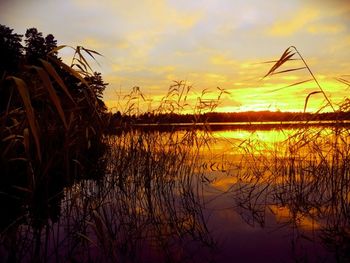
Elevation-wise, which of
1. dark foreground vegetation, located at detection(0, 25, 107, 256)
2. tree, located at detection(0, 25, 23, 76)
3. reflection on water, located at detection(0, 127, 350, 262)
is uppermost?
tree, located at detection(0, 25, 23, 76)

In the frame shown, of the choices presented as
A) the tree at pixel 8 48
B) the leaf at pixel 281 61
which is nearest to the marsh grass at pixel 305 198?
the leaf at pixel 281 61

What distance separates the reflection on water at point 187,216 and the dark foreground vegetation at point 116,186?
0.02 meters

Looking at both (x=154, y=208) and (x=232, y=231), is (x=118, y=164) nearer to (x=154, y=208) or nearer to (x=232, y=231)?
(x=154, y=208)

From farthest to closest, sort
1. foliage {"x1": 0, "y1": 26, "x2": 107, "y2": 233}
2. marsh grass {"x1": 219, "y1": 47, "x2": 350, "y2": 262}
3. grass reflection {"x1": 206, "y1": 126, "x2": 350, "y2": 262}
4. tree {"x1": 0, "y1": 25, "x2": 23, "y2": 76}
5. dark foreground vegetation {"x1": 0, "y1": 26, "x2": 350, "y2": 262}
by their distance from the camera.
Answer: tree {"x1": 0, "y1": 25, "x2": 23, "y2": 76} < grass reflection {"x1": 206, "y1": 126, "x2": 350, "y2": 262} < marsh grass {"x1": 219, "y1": 47, "x2": 350, "y2": 262} < dark foreground vegetation {"x1": 0, "y1": 26, "x2": 350, "y2": 262} < foliage {"x1": 0, "y1": 26, "x2": 107, "y2": 233}

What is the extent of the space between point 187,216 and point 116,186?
64.5 inches

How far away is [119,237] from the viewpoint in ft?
11.2

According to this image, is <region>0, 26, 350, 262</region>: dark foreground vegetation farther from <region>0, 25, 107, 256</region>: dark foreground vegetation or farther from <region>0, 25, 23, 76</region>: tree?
<region>0, 25, 23, 76</region>: tree

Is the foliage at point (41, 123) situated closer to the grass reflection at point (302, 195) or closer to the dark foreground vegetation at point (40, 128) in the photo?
the dark foreground vegetation at point (40, 128)

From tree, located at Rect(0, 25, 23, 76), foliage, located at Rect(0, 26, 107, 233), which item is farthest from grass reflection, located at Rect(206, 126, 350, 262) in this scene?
tree, located at Rect(0, 25, 23, 76)

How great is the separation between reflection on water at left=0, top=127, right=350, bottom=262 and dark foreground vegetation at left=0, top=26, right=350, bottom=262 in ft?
0.05

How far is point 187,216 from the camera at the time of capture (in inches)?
160

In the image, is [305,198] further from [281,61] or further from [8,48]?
[8,48]

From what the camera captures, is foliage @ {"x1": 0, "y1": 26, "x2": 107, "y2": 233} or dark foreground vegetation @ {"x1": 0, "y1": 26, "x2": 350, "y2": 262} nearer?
foliage @ {"x1": 0, "y1": 26, "x2": 107, "y2": 233}

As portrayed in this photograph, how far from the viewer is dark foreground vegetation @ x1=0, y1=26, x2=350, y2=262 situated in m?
2.55
